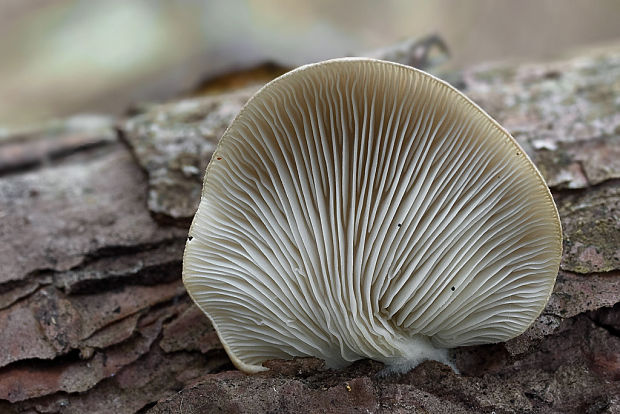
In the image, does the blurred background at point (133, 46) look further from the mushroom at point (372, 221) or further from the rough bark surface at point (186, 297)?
the mushroom at point (372, 221)

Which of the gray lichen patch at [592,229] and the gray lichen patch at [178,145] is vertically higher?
the gray lichen patch at [592,229]

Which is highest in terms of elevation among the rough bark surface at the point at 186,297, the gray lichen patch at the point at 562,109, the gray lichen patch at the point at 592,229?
the gray lichen patch at the point at 562,109

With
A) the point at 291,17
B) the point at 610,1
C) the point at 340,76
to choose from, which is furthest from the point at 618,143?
the point at 610,1

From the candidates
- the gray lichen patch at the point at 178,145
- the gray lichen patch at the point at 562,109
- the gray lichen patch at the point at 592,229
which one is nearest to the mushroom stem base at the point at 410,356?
the gray lichen patch at the point at 592,229

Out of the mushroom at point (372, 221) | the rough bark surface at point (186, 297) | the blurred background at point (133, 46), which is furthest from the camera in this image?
the blurred background at point (133, 46)

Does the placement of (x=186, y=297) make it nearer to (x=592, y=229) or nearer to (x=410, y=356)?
(x=410, y=356)

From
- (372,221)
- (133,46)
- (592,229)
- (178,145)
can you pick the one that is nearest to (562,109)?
(592,229)

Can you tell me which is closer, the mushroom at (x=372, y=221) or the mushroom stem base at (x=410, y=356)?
the mushroom at (x=372, y=221)
